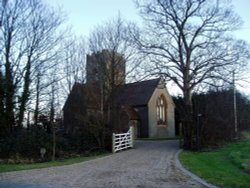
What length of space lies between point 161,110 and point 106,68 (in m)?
23.7

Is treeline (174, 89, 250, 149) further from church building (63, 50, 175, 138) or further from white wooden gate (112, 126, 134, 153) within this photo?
church building (63, 50, 175, 138)

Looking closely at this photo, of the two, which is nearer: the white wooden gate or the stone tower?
the white wooden gate

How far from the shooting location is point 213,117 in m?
30.0

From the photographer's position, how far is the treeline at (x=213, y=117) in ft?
95.2

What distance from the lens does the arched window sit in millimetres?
54062

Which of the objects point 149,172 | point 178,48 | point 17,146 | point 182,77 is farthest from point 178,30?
point 149,172

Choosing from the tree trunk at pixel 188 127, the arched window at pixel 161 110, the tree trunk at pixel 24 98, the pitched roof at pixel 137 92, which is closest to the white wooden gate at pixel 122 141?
the pitched roof at pixel 137 92

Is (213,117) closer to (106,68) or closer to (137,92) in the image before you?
(106,68)

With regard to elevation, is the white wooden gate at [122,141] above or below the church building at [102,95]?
below

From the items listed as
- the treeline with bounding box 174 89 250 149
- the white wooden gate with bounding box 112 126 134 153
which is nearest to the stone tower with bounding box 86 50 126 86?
the white wooden gate with bounding box 112 126 134 153

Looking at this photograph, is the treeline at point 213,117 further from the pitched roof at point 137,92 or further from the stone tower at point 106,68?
the stone tower at point 106,68

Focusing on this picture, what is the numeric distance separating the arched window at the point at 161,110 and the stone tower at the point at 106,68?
863 inches

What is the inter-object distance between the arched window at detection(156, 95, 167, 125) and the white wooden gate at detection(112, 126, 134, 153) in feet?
74.9

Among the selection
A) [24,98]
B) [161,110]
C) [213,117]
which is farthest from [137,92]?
[24,98]
